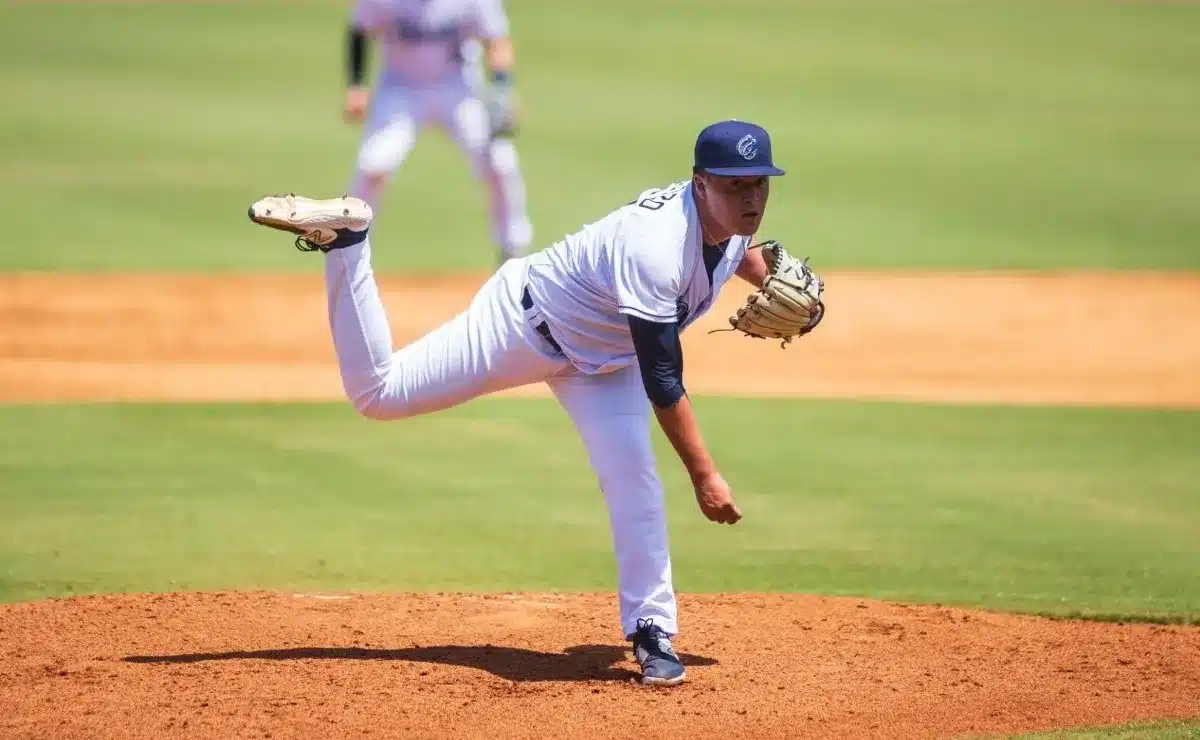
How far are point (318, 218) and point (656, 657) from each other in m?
1.76

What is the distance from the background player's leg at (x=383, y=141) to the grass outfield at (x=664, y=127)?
98.8 inches

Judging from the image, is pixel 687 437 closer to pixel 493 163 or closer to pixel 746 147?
pixel 746 147

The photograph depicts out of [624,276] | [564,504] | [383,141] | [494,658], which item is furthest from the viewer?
[383,141]

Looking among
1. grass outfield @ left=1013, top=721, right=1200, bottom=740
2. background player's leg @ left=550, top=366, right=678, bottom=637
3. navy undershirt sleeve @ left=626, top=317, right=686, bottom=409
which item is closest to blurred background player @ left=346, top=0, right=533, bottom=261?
background player's leg @ left=550, top=366, right=678, bottom=637

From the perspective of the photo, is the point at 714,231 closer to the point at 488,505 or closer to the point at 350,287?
the point at 350,287

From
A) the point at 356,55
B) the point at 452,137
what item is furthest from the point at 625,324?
the point at 356,55

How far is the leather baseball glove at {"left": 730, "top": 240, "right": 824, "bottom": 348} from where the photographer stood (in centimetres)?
547

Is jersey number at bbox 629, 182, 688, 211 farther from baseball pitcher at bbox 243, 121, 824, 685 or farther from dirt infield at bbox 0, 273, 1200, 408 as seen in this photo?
dirt infield at bbox 0, 273, 1200, 408

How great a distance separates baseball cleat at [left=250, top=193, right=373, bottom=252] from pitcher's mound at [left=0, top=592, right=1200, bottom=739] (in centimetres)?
138

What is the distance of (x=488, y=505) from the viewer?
7.95 metres

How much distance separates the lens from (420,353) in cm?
578

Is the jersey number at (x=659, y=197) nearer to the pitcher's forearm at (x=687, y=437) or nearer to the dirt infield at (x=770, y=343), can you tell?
the pitcher's forearm at (x=687, y=437)

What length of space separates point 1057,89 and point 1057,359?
40.7 ft

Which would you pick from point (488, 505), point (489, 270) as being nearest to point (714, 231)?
point (488, 505)
